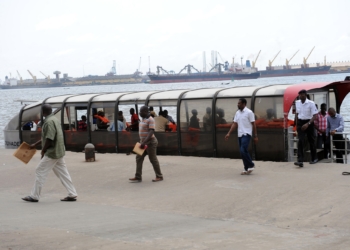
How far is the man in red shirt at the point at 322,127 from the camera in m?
13.6

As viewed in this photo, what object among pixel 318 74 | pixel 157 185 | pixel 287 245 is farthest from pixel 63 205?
pixel 318 74

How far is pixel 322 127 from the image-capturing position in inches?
538

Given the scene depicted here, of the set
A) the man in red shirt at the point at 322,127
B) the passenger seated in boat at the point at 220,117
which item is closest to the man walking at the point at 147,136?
the passenger seated in boat at the point at 220,117

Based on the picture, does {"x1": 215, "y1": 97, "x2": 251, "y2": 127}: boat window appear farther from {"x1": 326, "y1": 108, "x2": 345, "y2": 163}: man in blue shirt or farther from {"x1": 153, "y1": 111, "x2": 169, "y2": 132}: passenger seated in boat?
{"x1": 326, "y1": 108, "x2": 345, "y2": 163}: man in blue shirt

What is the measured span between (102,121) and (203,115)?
401 centimetres

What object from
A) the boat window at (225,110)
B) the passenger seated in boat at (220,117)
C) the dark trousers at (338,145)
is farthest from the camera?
the passenger seated in boat at (220,117)

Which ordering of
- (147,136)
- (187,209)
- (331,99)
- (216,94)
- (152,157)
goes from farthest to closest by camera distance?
(331,99), (216,94), (152,157), (147,136), (187,209)

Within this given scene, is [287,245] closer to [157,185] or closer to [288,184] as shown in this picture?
[288,184]

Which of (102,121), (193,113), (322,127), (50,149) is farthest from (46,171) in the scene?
(102,121)

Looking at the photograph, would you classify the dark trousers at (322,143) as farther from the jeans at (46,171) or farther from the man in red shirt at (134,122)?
the jeans at (46,171)

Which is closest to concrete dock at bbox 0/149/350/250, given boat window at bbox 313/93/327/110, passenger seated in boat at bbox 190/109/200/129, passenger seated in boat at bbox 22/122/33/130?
passenger seated in boat at bbox 190/109/200/129

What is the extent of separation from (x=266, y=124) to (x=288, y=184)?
3307 millimetres

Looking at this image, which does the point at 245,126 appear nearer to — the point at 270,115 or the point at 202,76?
the point at 270,115

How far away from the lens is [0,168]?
14.4 meters
